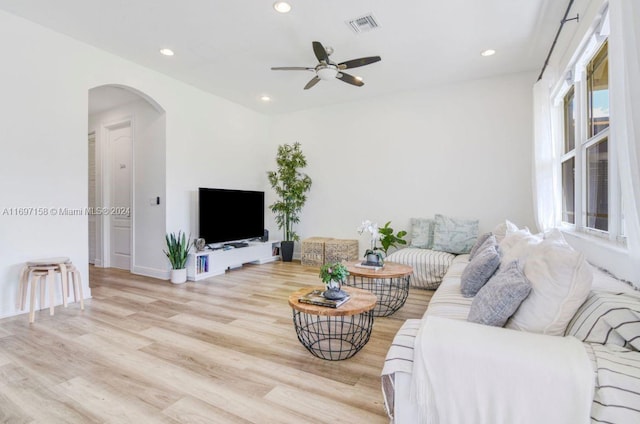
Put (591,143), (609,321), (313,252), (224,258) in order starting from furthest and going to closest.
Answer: (313,252)
(224,258)
(591,143)
(609,321)

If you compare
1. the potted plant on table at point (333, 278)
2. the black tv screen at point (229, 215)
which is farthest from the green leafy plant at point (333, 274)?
the black tv screen at point (229, 215)

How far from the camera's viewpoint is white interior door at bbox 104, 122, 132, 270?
5066 mm

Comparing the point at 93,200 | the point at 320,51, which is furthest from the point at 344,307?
the point at 93,200

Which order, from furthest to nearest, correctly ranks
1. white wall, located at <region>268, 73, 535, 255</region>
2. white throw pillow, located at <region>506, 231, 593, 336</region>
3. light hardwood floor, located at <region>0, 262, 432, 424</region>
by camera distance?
white wall, located at <region>268, 73, 535, 255</region> → light hardwood floor, located at <region>0, 262, 432, 424</region> → white throw pillow, located at <region>506, 231, 593, 336</region>

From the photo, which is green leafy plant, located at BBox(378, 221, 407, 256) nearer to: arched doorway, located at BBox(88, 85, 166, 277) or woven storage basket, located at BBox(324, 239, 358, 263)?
woven storage basket, located at BBox(324, 239, 358, 263)

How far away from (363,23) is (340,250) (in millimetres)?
3302

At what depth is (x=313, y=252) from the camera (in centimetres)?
537

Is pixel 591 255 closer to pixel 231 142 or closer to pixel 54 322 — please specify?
pixel 54 322

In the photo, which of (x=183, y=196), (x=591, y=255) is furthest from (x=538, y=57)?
(x=183, y=196)

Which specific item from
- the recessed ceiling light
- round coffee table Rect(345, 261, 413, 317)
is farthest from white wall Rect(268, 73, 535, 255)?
the recessed ceiling light

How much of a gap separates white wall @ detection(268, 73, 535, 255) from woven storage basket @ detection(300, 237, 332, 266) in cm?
49

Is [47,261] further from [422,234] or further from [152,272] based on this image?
[422,234]

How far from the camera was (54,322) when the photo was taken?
2.83 meters

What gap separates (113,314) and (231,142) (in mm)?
3408
